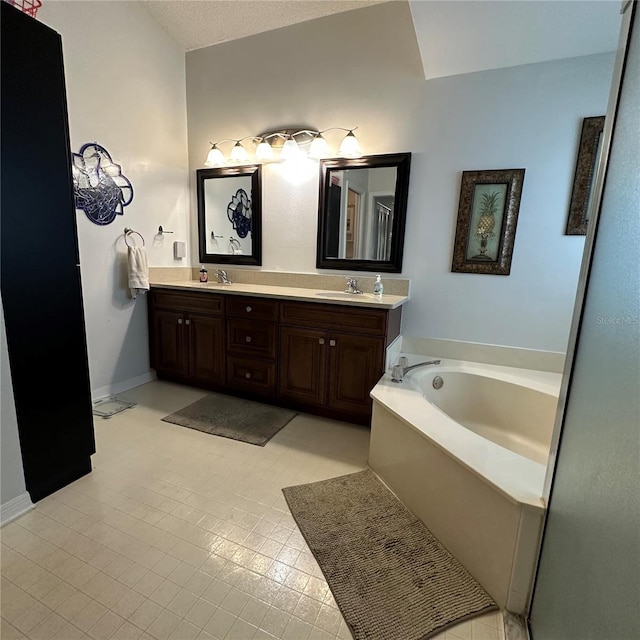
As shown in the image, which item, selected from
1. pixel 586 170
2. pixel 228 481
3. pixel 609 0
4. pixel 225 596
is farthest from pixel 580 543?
pixel 609 0

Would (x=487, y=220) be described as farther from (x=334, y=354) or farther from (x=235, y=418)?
(x=235, y=418)

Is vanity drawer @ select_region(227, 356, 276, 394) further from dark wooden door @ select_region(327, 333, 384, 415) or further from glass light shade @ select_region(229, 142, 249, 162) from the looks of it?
glass light shade @ select_region(229, 142, 249, 162)

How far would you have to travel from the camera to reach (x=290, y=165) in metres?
2.75

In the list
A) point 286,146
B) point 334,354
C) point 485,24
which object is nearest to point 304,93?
point 286,146

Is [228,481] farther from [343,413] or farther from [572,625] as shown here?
[572,625]

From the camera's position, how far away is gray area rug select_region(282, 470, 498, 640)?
1.10 meters

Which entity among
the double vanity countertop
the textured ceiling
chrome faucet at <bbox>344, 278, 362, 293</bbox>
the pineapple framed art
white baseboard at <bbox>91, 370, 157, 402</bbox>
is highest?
the textured ceiling

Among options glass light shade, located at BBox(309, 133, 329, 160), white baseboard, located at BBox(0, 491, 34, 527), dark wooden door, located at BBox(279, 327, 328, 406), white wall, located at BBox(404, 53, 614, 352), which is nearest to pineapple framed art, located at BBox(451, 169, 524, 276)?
white wall, located at BBox(404, 53, 614, 352)

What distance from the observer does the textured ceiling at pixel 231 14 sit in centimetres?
240

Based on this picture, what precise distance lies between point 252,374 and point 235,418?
354mm

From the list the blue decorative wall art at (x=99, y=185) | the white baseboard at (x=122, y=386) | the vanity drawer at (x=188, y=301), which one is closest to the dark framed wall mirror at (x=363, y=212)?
the vanity drawer at (x=188, y=301)

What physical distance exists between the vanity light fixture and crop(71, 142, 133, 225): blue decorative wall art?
763mm

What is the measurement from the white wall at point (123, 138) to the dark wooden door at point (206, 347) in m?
0.50

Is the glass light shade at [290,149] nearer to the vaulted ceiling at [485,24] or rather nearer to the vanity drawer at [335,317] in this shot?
the vaulted ceiling at [485,24]
